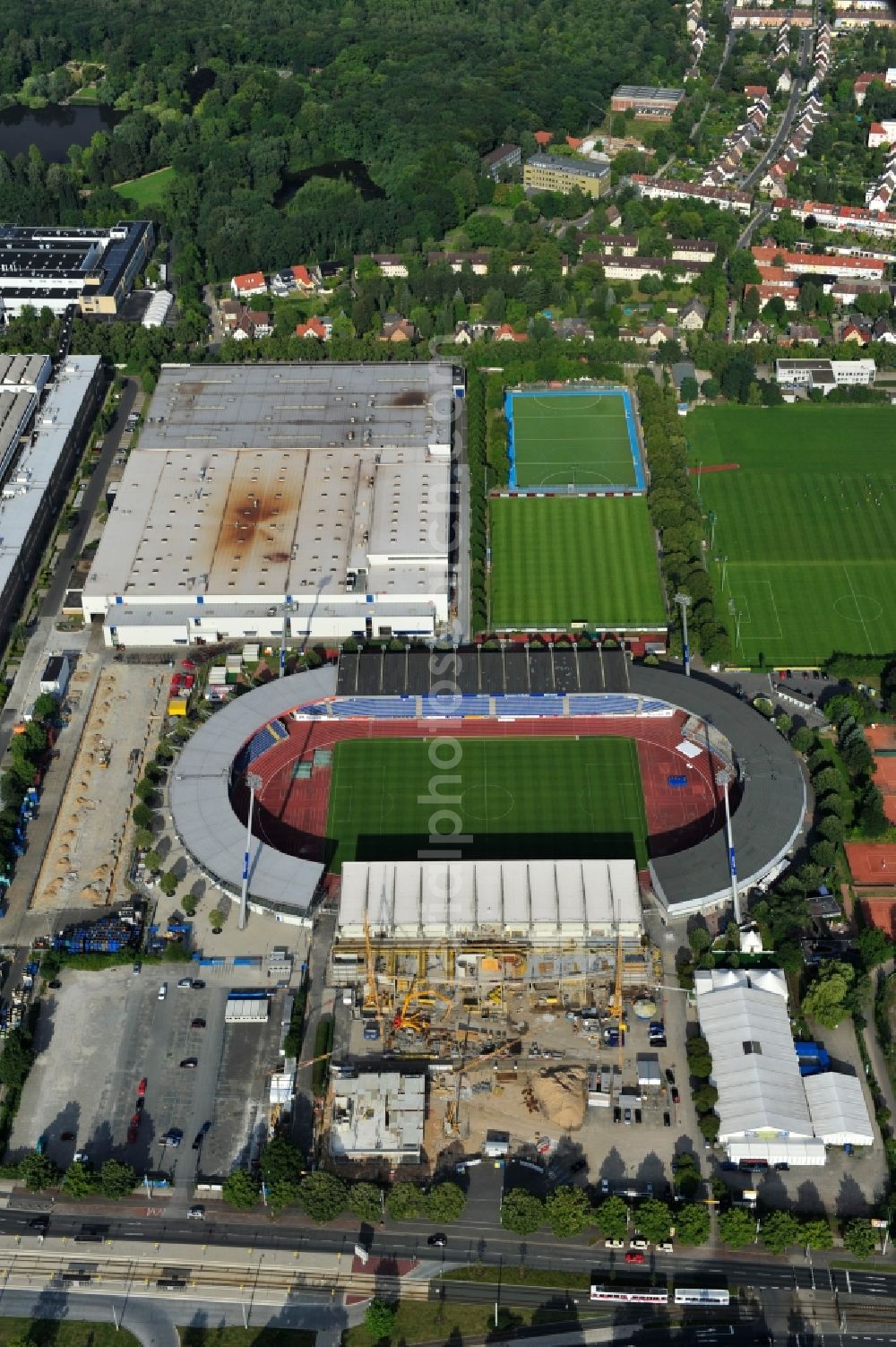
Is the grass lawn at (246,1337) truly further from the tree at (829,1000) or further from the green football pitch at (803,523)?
the green football pitch at (803,523)

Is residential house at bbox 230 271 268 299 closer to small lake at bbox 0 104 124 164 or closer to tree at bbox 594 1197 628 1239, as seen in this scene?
small lake at bbox 0 104 124 164

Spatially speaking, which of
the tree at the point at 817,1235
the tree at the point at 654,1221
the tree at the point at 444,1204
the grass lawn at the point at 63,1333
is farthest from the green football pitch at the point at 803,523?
the grass lawn at the point at 63,1333

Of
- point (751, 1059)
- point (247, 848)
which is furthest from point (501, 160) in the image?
point (751, 1059)

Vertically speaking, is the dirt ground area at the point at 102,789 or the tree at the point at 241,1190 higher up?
the dirt ground area at the point at 102,789

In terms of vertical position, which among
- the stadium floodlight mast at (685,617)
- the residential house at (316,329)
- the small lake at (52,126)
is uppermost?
the small lake at (52,126)

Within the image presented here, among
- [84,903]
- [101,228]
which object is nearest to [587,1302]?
[84,903]

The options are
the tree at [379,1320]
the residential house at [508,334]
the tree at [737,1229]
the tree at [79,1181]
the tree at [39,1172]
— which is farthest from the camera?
the residential house at [508,334]

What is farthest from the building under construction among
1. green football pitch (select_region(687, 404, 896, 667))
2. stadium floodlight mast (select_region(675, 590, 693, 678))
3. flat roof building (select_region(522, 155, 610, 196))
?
flat roof building (select_region(522, 155, 610, 196))
